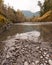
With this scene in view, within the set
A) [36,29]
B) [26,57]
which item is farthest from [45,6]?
[26,57]

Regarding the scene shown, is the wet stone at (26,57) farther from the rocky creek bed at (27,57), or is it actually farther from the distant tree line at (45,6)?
the distant tree line at (45,6)

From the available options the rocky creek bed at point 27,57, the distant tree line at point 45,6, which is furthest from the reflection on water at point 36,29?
the distant tree line at point 45,6

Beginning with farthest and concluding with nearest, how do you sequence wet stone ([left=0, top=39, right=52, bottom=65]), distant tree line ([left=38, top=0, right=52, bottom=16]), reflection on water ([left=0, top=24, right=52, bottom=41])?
distant tree line ([left=38, top=0, right=52, bottom=16])
reflection on water ([left=0, top=24, right=52, bottom=41])
wet stone ([left=0, top=39, right=52, bottom=65])

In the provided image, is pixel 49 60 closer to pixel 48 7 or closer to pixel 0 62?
pixel 0 62

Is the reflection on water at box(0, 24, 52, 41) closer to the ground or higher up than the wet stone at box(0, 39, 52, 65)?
closer to the ground

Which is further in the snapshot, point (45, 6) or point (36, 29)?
point (45, 6)

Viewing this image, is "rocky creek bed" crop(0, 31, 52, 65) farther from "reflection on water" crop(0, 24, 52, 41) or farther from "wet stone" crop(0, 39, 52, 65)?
"reflection on water" crop(0, 24, 52, 41)

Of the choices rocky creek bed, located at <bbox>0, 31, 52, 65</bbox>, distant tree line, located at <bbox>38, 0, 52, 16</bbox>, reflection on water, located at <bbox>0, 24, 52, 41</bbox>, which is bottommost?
distant tree line, located at <bbox>38, 0, 52, 16</bbox>

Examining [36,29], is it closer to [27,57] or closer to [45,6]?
[27,57]

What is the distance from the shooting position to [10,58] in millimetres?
9539

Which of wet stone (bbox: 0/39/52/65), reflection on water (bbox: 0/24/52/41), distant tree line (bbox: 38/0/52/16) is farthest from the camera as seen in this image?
distant tree line (bbox: 38/0/52/16)

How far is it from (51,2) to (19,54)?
80460mm

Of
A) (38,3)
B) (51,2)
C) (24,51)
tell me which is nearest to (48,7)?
(51,2)

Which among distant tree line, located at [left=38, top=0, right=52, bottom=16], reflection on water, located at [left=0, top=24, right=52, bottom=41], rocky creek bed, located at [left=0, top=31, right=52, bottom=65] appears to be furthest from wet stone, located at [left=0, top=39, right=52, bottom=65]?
distant tree line, located at [left=38, top=0, right=52, bottom=16]
